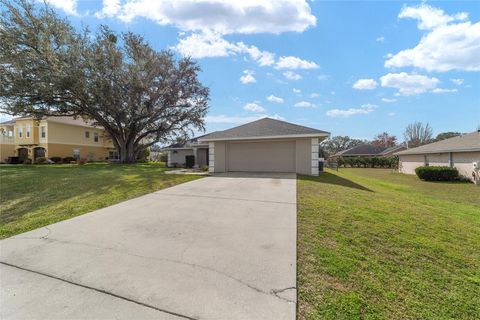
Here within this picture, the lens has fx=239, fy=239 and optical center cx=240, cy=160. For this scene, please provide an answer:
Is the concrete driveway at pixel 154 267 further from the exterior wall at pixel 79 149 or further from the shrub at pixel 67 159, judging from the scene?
the exterior wall at pixel 79 149

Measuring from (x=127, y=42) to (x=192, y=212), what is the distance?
2099 cm

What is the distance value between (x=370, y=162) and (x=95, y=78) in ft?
119

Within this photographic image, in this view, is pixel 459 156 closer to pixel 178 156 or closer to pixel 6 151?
pixel 178 156

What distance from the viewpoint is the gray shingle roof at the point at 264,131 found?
42.0 feet

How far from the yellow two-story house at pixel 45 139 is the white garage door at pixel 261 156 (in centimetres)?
2035

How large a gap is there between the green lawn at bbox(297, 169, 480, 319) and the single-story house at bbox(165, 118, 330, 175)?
7671 millimetres

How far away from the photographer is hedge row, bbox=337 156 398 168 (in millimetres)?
34281

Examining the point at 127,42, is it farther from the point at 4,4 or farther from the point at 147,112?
the point at 4,4

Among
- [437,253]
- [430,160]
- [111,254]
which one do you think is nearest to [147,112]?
[111,254]

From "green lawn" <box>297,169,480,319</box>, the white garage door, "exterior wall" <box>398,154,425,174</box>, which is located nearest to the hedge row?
"exterior wall" <box>398,154,425,174</box>

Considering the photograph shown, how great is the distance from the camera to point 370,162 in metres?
36.3

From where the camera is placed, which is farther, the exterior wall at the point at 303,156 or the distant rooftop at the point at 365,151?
the distant rooftop at the point at 365,151

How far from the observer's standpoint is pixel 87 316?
216 cm

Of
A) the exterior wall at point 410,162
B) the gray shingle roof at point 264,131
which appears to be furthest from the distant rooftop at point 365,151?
the gray shingle roof at point 264,131
